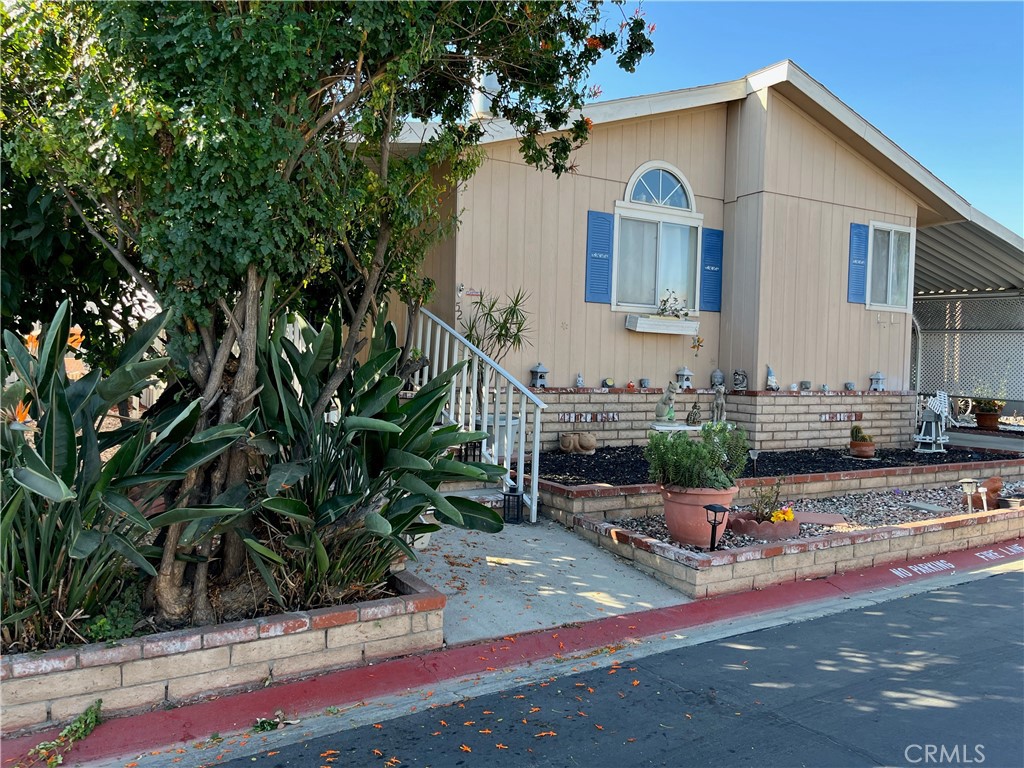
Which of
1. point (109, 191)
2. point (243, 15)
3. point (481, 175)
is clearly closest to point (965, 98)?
point (481, 175)

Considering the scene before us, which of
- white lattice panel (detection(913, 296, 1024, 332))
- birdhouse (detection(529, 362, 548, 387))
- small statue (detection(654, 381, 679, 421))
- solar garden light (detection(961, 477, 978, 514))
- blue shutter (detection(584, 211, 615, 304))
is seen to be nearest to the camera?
solar garden light (detection(961, 477, 978, 514))

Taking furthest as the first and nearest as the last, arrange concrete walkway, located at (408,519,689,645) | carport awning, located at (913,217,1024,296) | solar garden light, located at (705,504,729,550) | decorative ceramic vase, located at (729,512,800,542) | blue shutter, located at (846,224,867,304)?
carport awning, located at (913,217,1024,296) → blue shutter, located at (846,224,867,304) → decorative ceramic vase, located at (729,512,800,542) → solar garden light, located at (705,504,729,550) → concrete walkway, located at (408,519,689,645)

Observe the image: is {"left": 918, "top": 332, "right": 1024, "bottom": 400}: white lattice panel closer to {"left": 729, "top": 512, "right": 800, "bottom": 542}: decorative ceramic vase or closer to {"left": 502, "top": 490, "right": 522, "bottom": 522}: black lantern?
{"left": 729, "top": 512, "right": 800, "bottom": 542}: decorative ceramic vase

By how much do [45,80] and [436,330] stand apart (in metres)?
4.60

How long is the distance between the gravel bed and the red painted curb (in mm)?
586

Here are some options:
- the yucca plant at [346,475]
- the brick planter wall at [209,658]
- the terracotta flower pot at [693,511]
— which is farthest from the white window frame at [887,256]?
the brick planter wall at [209,658]

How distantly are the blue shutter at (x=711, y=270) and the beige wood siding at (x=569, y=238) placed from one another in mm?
238

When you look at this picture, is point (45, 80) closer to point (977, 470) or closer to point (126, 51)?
point (126, 51)

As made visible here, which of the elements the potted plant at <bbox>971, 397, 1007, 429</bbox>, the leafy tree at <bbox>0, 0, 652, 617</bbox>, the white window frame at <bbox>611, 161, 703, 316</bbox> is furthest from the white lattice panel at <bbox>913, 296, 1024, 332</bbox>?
the leafy tree at <bbox>0, 0, 652, 617</bbox>

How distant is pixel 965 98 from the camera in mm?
9578

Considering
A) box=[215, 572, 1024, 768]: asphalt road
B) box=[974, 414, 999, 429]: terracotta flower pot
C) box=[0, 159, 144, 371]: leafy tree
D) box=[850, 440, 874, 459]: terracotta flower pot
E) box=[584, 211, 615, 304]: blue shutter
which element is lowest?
box=[215, 572, 1024, 768]: asphalt road

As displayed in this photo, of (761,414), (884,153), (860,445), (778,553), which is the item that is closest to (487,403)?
(778,553)

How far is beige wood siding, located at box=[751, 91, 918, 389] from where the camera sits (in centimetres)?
1011

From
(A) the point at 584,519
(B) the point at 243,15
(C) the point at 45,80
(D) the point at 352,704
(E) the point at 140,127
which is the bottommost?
(D) the point at 352,704
